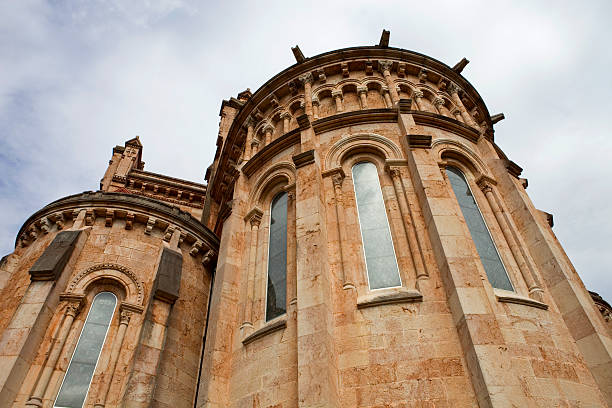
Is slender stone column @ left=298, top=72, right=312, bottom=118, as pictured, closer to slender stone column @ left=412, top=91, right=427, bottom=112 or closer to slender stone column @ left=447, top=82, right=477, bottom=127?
slender stone column @ left=412, top=91, right=427, bottom=112

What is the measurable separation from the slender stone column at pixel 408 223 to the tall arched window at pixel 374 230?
45 centimetres

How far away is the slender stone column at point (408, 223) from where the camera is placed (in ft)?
29.8

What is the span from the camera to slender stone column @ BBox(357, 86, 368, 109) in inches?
552

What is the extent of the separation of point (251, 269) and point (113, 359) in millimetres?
4715

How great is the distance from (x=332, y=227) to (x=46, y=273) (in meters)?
8.49

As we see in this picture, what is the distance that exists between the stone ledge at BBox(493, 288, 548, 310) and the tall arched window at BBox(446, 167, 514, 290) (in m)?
0.55

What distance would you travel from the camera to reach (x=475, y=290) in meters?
8.03

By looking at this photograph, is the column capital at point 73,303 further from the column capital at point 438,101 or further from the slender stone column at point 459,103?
the slender stone column at point 459,103

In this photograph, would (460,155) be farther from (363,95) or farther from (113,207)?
(113,207)

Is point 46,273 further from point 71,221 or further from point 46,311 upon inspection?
point 71,221

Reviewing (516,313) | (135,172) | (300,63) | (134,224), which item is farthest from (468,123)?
(135,172)

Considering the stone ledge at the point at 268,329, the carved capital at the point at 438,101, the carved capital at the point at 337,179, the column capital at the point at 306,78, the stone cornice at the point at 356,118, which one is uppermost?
the column capital at the point at 306,78

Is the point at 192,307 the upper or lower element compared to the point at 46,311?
upper

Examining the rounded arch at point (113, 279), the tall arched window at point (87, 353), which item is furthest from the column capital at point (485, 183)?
the tall arched window at point (87, 353)
